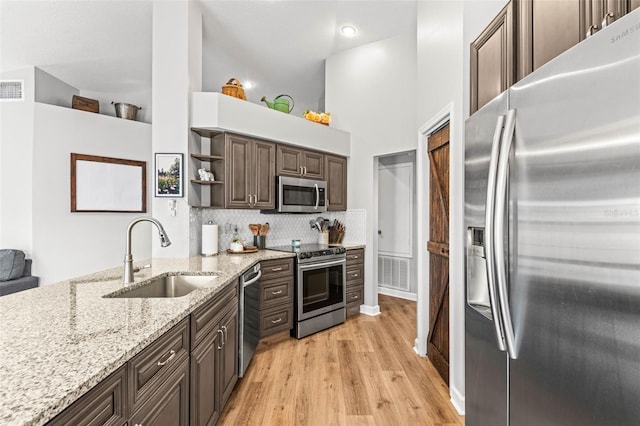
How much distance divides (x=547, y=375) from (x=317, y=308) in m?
2.86

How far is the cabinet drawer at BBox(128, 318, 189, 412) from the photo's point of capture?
101cm

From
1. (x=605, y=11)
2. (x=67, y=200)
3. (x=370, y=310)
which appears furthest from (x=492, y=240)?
(x=67, y=200)

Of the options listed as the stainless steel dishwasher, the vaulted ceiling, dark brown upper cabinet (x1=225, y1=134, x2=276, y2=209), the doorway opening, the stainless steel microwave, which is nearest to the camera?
the stainless steel dishwasher

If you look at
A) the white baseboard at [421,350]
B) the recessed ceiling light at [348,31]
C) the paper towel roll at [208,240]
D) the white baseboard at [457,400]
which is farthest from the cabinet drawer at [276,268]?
the recessed ceiling light at [348,31]

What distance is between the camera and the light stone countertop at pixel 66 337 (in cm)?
67

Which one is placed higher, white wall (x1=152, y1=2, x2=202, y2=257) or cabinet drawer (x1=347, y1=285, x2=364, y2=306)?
white wall (x1=152, y1=2, x2=202, y2=257)

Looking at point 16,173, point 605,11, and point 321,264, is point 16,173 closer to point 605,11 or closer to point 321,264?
point 321,264

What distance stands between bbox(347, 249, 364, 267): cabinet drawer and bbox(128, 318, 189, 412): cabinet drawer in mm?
2864

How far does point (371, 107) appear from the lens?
14.2 feet

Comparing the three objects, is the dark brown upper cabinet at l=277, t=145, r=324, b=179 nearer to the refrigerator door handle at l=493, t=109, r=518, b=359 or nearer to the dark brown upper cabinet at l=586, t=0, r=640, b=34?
the refrigerator door handle at l=493, t=109, r=518, b=359

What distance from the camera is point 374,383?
2.50m

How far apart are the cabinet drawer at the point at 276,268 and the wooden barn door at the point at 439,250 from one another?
4.69 feet

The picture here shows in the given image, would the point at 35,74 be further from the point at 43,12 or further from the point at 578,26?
the point at 578,26

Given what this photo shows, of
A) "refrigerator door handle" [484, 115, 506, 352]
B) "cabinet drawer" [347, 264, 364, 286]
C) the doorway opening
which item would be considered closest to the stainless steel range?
Answer: "cabinet drawer" [347, 264, 364, 286]
